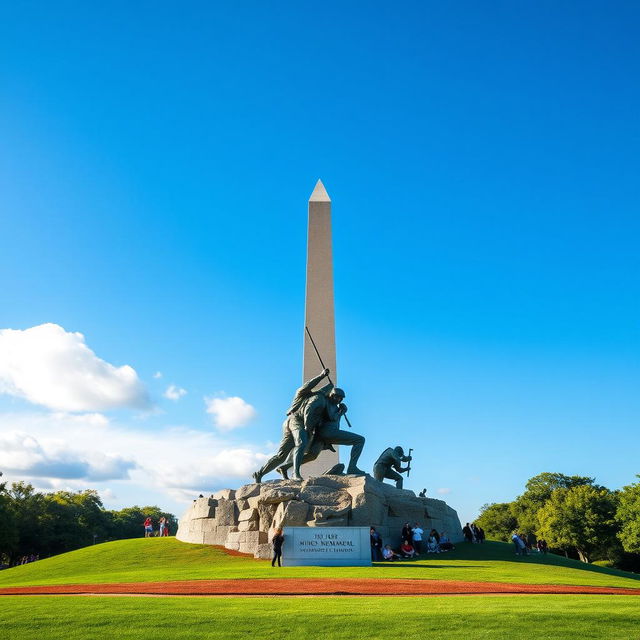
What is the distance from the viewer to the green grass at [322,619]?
7.10 metres

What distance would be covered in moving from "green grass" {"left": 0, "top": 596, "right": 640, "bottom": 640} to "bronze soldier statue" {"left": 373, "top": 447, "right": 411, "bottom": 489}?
12.7 m

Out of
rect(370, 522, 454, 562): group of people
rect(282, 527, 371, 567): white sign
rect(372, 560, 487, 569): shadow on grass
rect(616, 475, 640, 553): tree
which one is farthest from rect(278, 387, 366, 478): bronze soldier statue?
rect(616, 475, 640, 553): tree

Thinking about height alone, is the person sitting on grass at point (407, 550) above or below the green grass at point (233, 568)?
above

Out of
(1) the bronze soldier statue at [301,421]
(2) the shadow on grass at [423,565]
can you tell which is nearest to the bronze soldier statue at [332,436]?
(1) the bronze soldier statue at [301,421]

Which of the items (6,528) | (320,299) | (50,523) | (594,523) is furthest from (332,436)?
(50,523)

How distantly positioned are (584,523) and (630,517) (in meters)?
5.87

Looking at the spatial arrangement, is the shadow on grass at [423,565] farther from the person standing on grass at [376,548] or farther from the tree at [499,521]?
the tree at [499,521]

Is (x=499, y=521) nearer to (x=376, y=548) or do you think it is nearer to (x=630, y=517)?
(x=630, y=517)

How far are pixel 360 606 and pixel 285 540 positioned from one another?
6.54 meters

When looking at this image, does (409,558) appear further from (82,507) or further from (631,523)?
(82,507)

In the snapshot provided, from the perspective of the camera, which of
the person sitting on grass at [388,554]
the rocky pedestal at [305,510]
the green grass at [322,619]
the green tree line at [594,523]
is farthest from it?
the green tree line at [594,523]

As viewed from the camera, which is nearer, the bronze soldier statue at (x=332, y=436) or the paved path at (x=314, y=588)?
the paved path at (x=314, y=588)

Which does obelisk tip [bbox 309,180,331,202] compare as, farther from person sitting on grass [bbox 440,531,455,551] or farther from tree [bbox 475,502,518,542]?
tree [bbox 475,502,518,542]

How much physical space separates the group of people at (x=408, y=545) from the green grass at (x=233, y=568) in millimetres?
470
